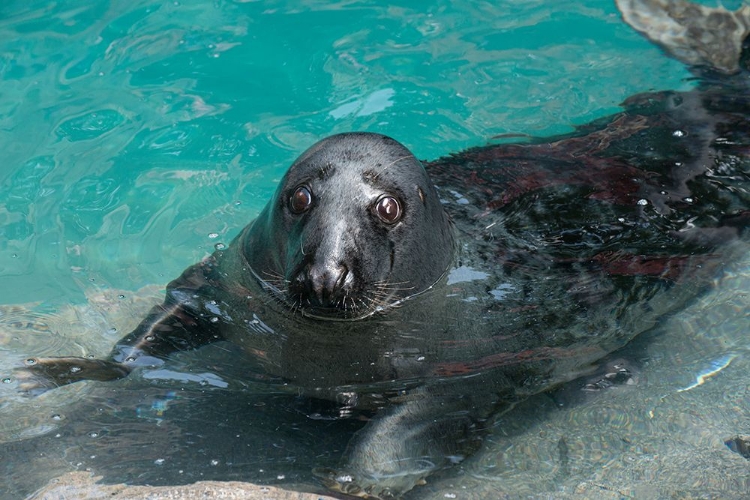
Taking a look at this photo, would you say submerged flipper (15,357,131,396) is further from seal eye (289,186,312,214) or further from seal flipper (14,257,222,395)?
seal eye (289,186,312,214)

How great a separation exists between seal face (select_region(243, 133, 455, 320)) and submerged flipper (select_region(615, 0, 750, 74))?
323cm

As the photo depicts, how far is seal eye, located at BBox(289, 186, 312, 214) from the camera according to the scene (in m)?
3.57

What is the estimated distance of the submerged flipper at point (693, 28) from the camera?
19.6 feet

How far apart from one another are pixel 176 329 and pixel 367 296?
1.04 m

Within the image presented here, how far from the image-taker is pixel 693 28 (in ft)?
20.3

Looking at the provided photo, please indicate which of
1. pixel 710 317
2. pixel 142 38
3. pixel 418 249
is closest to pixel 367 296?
pixel 418 249

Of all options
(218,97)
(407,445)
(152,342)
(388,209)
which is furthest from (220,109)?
(407,445)

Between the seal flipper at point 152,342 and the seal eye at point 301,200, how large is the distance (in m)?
0.80

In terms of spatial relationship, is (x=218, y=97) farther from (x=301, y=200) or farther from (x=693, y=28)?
(x=693, y=28)

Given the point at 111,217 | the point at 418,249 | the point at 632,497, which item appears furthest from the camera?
the point at 111,217

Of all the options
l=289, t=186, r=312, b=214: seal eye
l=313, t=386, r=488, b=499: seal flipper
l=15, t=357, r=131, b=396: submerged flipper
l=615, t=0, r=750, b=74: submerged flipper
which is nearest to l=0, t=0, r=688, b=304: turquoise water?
l=615, t=0, r=750, b=74: submerged flipper

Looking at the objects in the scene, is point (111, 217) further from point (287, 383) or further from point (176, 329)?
point (287, 383)

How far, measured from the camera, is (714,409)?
3.40 metres

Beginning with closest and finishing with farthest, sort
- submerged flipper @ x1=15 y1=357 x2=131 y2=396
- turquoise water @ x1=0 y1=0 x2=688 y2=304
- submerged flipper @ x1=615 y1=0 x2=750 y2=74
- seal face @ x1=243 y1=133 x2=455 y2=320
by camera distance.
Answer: seal face @ x1=243 y1=133 x2=455 y2=320 < submerged flipper @ x1=15 y1=357 x2=131 y2=396 < turquoise water @ x1=0 y1=0 x2=688 y2=304 < submerged flipper @ x1=615 y1=0 x2=750 y2=74
